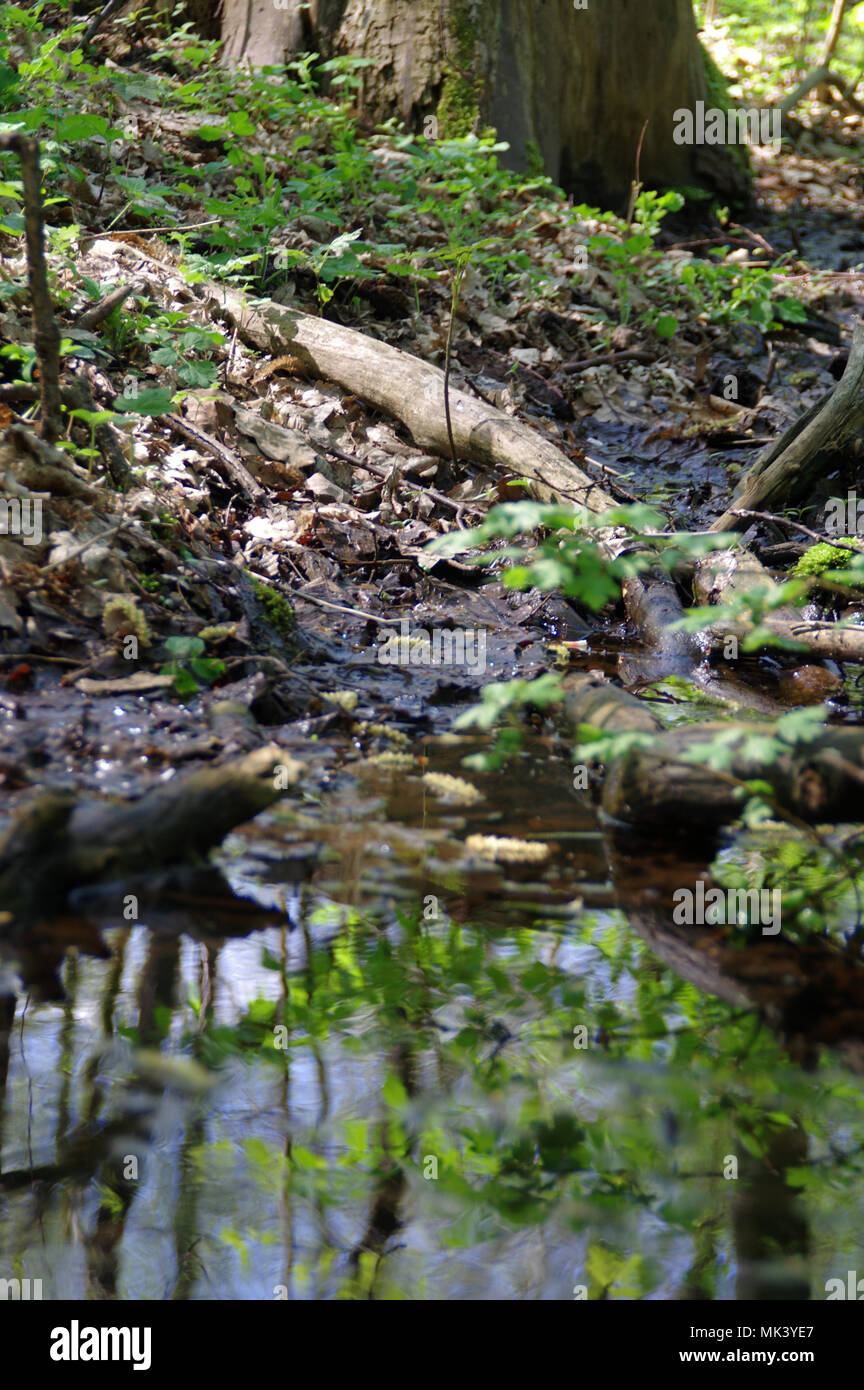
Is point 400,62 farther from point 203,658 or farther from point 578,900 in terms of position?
point 578,900

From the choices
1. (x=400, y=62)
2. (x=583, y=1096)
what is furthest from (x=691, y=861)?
(x=400, y=62)

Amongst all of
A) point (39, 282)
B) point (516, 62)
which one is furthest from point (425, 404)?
point (516, 62)

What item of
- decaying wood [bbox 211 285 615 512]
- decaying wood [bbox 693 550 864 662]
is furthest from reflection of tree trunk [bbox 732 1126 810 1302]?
decaying wood [bbox 211 285 615 512]

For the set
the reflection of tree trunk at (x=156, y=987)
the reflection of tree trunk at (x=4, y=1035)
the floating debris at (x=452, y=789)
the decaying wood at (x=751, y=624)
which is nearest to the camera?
the reflection of tree trunk at (x=4, y=1035)

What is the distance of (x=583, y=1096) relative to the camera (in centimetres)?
208

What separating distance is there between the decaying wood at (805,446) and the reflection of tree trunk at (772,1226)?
12.7 ft

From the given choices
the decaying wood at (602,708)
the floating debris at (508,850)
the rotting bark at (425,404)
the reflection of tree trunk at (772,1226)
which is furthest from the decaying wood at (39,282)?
the reflection of tree trunk at (772,1226)

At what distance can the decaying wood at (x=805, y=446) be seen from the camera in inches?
213

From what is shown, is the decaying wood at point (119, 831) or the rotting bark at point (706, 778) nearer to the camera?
the decaying wood at point (119, 831)

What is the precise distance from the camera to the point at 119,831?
2.54 m

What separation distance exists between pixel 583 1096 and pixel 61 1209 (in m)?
0.98

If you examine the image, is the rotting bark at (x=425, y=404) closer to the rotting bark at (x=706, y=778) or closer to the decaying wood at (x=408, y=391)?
the decaying wood at (x=408, y=391)

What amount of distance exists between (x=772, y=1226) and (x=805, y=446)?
14.7ft
